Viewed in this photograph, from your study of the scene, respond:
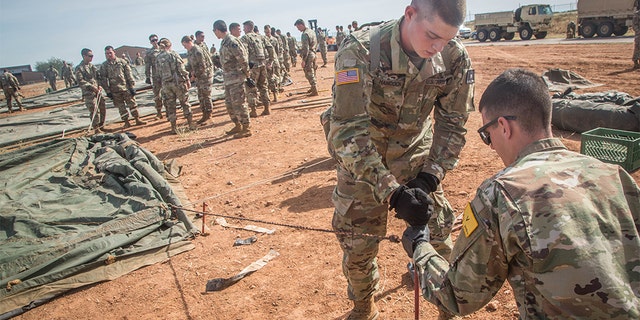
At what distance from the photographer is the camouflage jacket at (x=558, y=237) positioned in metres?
1.18

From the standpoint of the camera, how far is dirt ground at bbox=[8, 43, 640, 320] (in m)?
3.18

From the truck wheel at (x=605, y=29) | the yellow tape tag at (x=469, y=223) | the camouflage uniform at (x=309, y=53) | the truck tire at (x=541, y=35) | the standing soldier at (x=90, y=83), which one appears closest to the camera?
the yellow tape tag at (x=469, y=223)

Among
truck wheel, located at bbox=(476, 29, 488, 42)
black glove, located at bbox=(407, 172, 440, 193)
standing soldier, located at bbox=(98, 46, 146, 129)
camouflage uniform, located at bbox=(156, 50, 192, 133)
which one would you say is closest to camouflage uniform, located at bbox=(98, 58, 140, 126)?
standing soldier, located at bbox=(98, 46, 146, 129)

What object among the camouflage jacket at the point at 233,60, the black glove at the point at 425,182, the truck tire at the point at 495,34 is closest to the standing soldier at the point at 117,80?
the camouflage jacket at the point at 233,60

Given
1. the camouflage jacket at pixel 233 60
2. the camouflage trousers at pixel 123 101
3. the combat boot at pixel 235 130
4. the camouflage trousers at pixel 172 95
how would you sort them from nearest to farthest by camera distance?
1. the camouflage jacket at pixel 233 60
2. the combat boot at pixel 235 130
3. the camouflage trousers at pixel 172 95
4. the camouflage trousers at pixel 123 101

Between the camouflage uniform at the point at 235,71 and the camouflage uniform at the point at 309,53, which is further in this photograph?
the camouflage uniform at the point at 309,53

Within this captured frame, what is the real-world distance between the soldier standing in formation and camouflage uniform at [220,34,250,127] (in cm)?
625

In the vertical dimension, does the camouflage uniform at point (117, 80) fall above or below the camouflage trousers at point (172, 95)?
above

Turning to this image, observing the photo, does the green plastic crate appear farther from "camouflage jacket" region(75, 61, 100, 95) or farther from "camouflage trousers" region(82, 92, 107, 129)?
"camouflage jacket" region(75, 61, 100, 95)

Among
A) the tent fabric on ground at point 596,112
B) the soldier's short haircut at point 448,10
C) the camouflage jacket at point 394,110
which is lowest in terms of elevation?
the tent fabric on ground at point 596,112

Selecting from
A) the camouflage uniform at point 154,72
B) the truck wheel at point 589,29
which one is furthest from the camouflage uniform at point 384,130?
the truck wheel at point 589,29

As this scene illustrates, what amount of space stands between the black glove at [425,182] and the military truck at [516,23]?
27.9 meters

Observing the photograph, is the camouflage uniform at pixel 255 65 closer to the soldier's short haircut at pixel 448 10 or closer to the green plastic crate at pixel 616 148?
the green plastic crate at pixel 616 148

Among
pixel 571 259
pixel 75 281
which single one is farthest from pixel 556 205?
pixel 75 281
